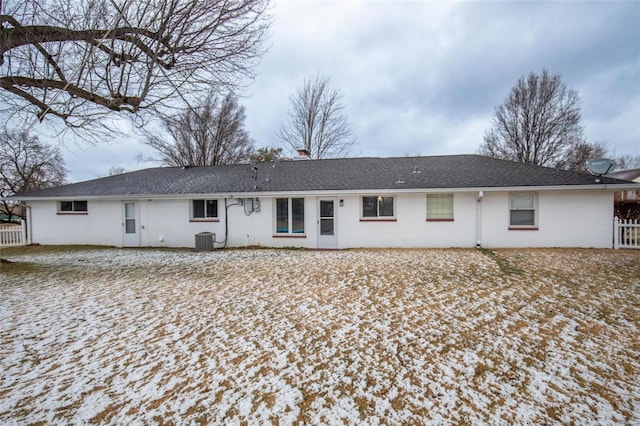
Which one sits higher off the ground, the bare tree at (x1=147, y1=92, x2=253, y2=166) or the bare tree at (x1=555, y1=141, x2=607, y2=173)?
the bare tree at (x1=147, y1=92, x2=253, y2=166)

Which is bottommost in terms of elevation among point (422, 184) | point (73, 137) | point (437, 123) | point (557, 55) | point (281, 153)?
point (422, 184)

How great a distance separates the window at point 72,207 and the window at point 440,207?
54.0ft

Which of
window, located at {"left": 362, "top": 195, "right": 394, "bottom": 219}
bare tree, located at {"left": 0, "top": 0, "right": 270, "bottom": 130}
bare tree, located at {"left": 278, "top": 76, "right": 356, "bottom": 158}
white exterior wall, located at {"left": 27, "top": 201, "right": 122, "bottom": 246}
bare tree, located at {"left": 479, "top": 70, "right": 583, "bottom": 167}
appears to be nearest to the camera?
bare tree, located at {"left": 0, "top": 0, "right": 270, "bottom": 130}

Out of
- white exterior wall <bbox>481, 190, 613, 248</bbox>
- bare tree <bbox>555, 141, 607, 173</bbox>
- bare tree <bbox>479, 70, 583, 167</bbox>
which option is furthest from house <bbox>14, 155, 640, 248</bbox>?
bare tree <bbox>555, 141, 607, 173</bbox>

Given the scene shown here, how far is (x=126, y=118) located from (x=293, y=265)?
6.84m

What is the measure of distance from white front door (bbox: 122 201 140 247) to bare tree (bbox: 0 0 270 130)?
5812 millimetres

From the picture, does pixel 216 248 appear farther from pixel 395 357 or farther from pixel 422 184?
pixel 395 357

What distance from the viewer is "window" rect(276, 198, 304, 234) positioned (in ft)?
38.9

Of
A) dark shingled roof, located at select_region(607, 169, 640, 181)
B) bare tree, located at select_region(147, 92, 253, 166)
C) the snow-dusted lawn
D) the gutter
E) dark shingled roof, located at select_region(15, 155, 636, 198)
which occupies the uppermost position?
bare tree, located at select_region(147, 92, 253, 166)

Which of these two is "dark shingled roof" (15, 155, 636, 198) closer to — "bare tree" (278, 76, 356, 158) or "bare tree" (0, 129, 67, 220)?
"bare tree" (278, 76, 356, 158)

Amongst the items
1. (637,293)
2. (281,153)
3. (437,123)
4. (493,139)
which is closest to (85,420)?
(637,293)

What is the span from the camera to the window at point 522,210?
10.5 meters

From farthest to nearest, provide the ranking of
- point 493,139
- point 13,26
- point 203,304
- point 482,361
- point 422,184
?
point 493,139
point 422,184
point 13,26
point 203,304
point 482,361

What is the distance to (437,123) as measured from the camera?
76.4ft
